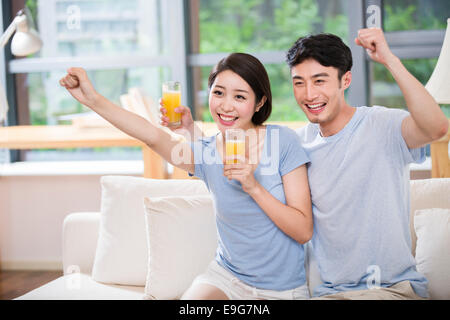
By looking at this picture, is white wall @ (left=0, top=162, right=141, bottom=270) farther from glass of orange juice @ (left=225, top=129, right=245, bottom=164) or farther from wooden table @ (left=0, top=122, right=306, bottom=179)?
glass of orange juice @ (left=225, top=129, right=245, bottom=164)

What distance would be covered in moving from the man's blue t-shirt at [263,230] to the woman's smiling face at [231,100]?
13cm

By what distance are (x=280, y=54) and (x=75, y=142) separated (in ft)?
4.96

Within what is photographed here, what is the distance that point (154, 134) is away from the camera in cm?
162

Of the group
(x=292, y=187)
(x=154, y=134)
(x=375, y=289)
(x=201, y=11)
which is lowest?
(x=375, y=289)

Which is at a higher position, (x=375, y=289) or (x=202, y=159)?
(x=202, y=159)

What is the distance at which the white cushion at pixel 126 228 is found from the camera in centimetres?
212

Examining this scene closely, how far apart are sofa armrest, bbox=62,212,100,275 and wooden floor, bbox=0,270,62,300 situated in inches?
37.4

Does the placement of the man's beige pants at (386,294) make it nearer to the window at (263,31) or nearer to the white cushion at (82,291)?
the white cushion at (82,291)

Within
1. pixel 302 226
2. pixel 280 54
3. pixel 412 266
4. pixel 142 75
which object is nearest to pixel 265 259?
pixel 302 226

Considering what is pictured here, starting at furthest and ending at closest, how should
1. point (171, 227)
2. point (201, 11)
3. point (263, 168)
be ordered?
point (201, 11) → point (171, 227) → point (263, 168)

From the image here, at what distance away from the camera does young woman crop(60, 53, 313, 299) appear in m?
1.60

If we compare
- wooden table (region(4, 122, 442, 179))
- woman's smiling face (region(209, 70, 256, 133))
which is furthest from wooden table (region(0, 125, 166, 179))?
woman's smiling face (region(209, 70, 256, 133))

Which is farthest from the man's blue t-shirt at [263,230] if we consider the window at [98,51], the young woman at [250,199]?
the window at [98,51]

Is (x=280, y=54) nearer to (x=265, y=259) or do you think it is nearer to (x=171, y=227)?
(x=171, y=227)
